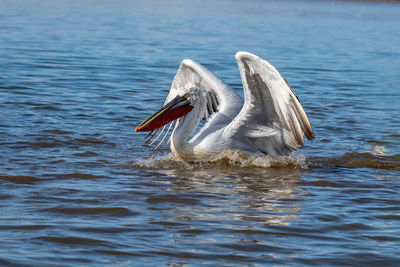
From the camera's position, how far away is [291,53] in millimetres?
18297

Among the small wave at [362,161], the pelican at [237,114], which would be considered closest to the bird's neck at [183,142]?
the pelican at [237,114]

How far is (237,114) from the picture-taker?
7574 millimetres

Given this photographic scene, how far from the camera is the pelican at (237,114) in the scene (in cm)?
659

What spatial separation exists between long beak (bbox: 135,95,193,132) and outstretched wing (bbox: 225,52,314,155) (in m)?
0.63

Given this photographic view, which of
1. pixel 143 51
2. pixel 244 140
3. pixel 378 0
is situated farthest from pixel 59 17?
pixel 378 0

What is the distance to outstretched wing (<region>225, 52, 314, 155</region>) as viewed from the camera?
6.51 metres

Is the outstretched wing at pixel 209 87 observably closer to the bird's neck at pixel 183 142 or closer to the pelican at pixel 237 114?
the pelican at pixel 237 114

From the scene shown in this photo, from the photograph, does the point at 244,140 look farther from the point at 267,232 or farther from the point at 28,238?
the point at 28,238

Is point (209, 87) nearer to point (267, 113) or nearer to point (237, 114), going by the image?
point (237, 114)

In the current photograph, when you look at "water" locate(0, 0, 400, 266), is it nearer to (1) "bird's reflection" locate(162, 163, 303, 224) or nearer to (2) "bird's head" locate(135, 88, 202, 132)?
(1) "bird's reflection" locate(162, 163, 303, 224)

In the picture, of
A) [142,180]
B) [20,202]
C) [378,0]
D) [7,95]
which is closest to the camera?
[20,202]

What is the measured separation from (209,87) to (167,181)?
1596mm

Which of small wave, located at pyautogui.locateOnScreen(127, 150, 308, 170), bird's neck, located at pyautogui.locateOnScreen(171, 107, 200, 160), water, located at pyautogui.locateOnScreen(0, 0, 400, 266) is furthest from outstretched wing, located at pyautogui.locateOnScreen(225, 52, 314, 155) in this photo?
bird's neck, located at pyautogui.locateOnScreen(171, 107, 200, 160)

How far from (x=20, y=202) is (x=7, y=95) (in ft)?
17.1
